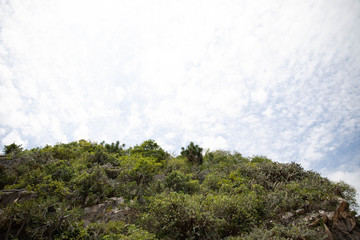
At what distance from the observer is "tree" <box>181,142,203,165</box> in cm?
1939

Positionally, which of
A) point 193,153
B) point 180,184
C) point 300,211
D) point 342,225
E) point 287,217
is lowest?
point 342,225

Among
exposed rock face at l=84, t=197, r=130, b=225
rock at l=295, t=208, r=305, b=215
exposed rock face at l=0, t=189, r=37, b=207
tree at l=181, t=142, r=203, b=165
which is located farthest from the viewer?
tree at l=181, t=142, r=203, b=165

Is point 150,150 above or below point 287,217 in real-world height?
above

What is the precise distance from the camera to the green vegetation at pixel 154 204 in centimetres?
754

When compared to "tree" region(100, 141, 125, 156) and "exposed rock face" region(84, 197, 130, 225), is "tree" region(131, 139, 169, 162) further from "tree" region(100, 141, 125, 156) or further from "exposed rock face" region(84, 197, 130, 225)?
"exposed rock face" region(84, 197, 130, 225)

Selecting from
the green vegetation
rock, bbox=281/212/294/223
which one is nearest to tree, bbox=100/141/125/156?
the green vegetation

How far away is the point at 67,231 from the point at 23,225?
6.03 ft

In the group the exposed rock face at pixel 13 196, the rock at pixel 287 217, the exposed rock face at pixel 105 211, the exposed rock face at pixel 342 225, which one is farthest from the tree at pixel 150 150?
the exposed rock face at pixel 342 225

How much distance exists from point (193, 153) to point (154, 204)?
11.3 meters

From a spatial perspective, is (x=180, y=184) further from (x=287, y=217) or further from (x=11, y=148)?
(x=11, y=148)

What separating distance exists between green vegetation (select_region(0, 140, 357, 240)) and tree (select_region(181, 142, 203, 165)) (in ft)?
21.0

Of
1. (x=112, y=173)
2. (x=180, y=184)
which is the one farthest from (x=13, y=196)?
(x=180, y=184)

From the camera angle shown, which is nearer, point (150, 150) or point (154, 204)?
point (154, 204)

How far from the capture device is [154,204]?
28.2 ft
